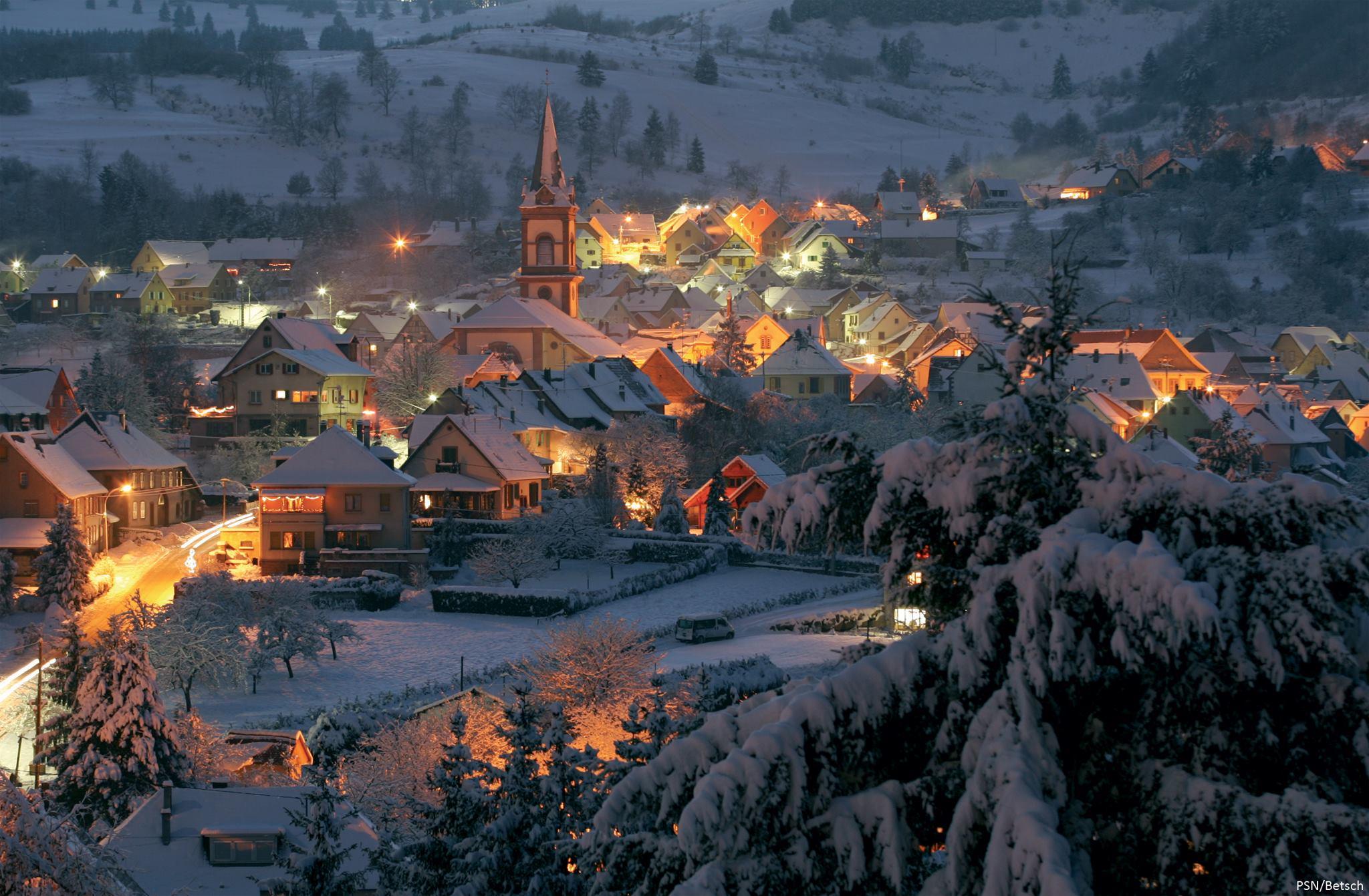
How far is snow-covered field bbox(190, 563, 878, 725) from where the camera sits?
103ft

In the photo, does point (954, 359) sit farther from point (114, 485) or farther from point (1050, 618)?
point (1050, 618)

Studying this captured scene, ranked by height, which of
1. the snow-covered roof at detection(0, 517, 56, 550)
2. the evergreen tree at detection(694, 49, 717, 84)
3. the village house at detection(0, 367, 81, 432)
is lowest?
the snow-covered roof at detection(0, 517, 56, 550)

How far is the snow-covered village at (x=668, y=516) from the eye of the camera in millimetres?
6980

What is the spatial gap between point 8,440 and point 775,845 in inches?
1529

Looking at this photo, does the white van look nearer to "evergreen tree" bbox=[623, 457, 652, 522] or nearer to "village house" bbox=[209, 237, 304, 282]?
"evergreen tree" bbox=[623, 457, 652, 522]

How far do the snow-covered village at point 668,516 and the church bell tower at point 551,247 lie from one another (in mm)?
306

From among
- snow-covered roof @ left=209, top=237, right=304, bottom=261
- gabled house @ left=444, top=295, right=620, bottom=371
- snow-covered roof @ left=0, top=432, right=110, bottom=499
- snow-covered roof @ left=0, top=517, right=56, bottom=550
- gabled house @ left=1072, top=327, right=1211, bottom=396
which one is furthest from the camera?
snow-covered roof @ left=209, top=237, right=304, bottom=261

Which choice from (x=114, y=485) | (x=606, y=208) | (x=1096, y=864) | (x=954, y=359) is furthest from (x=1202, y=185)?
(x=1096, y=864)

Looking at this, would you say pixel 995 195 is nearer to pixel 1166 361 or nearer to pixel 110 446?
pixel 1166 361

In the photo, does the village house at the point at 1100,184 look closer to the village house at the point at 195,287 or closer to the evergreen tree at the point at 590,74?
the evergreen tree at the point at 590,74

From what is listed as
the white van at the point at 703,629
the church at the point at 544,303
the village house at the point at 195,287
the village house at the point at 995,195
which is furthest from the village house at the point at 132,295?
the village house at the point at 995,195

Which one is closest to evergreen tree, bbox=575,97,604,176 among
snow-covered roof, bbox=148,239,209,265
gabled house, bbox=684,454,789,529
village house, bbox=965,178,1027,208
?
village house, bbox=965,178,1027,208

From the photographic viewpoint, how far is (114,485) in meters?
45.2

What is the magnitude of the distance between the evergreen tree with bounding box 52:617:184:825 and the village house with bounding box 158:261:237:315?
221 feet
